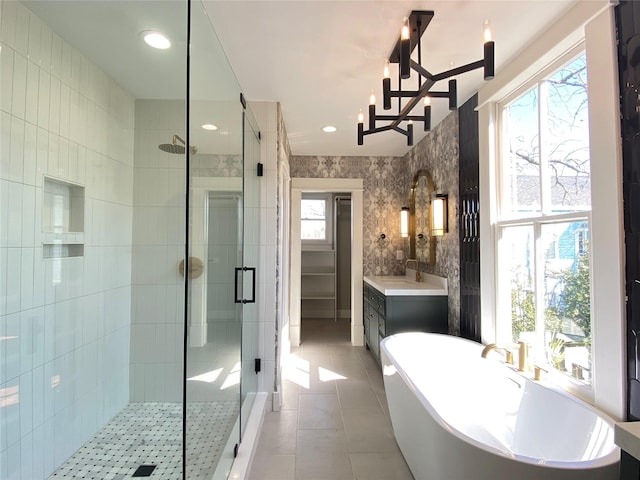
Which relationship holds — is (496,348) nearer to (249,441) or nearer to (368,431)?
(368,431)

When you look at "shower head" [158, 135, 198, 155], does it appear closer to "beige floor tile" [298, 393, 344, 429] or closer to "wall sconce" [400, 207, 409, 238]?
"beige floor tile" [298, 393, 344, 429]

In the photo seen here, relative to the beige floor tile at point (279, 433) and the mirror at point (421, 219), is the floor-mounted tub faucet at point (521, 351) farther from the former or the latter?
the mirror at point (421, 219)

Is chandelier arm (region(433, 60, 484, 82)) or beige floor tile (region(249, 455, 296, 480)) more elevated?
chandelier arm (region(433, 60, 484, 82))

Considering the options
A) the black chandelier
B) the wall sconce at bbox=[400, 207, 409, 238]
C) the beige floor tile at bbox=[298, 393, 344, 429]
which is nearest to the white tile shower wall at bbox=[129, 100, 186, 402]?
the beige floor tile at bbox=[298, 393, 344, 429]

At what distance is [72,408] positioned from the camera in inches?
76.1

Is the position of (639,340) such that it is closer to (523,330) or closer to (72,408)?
(523,330)

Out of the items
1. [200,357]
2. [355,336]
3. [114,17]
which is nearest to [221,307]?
[200,357]

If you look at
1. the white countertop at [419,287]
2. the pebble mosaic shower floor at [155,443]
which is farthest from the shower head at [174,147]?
the white countertop at [419,287]

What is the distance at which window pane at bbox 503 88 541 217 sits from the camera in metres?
2.02

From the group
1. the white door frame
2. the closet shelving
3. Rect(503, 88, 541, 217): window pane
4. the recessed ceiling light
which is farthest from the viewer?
the closet shelving

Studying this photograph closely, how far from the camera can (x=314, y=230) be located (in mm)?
5773

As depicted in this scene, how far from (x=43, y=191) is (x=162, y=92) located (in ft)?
3.43

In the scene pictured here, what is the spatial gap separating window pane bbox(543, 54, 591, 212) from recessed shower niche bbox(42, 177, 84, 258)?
2907 mm

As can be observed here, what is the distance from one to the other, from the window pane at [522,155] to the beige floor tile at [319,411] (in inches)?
79.0
